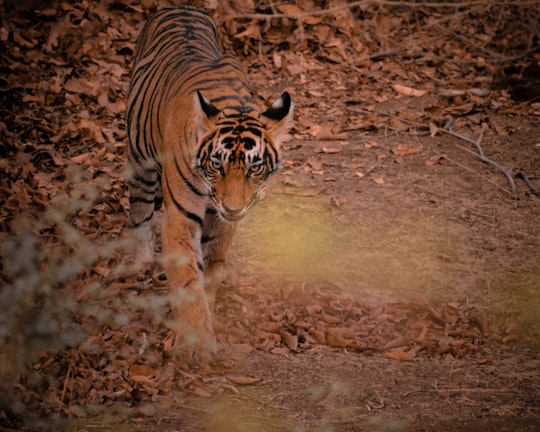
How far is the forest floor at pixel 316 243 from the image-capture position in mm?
3863

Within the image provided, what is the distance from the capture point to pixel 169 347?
4.50 m

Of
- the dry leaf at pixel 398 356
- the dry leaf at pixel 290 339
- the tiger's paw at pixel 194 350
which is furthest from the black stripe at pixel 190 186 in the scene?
the dry leaf at pixel 398 356

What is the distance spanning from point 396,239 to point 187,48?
210 centimetres

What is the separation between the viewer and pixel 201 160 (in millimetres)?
4598

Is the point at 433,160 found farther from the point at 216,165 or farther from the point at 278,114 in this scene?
the point at 216,165

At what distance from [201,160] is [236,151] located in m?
0.23

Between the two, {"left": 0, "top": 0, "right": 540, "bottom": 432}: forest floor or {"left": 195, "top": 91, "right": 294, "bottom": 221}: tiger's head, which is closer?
{"left": 0, "top": 0, "right": 540, "bottom": 432}: forest floor

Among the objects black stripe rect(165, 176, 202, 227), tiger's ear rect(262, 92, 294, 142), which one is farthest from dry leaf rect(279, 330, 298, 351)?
tiger's ear rect(262, 92, 294, 142)

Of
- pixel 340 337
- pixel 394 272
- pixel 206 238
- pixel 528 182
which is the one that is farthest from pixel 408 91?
pixel 340 337

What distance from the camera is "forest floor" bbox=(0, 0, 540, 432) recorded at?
386cm

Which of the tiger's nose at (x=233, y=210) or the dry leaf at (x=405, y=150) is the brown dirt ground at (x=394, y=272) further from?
the tiger's nose at (x=233, y=210)

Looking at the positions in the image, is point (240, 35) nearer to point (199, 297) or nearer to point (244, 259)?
point (244, 259)

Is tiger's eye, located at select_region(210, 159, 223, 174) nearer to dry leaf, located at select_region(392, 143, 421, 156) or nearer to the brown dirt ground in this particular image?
the brown dirt ground

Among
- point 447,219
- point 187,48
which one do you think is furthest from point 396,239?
point 187,48
